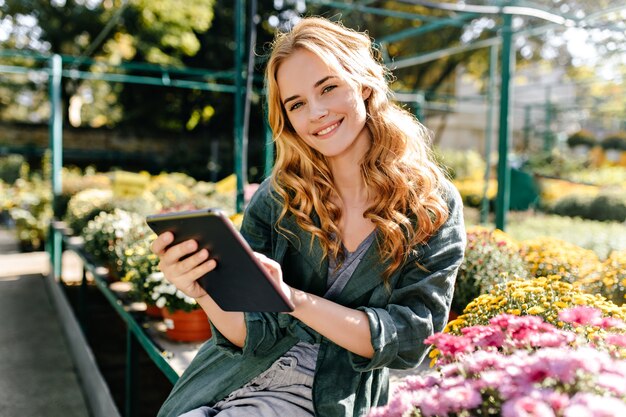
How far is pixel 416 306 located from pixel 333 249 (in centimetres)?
26

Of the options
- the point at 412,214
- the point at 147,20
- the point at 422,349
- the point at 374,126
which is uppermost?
the point at 147,20

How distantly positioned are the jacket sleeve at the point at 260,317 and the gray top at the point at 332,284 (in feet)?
0.24

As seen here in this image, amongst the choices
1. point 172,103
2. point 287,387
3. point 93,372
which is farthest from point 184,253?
point 172,103

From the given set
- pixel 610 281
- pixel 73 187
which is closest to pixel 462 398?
pixel 610 281

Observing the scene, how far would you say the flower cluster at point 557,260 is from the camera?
2674mm

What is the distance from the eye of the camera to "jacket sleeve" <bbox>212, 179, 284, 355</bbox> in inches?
60.2

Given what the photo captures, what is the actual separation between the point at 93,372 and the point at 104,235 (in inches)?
56.5

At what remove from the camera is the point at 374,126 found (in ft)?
5.62

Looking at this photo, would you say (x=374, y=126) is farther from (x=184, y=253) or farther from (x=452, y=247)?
(x=184, y=253)

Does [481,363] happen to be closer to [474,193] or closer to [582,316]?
[582,316]

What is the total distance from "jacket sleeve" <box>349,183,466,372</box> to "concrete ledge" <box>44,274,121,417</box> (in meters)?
1.79

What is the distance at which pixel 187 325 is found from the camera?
121 inches

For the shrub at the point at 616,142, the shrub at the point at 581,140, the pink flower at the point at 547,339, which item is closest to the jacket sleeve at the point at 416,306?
the pink flower at the point at 547,339

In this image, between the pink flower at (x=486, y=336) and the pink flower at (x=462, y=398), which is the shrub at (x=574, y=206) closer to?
the pink flower at (x=486, y=336)
